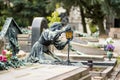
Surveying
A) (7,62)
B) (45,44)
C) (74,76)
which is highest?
(45,44)

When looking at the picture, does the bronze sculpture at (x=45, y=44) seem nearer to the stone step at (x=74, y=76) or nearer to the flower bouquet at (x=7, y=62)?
the flower bouquet at (x=7, y=62)

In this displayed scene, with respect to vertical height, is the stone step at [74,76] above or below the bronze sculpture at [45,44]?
below

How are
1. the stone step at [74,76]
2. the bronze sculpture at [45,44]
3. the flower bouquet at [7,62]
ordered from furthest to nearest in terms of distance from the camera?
the bronze sculpture at [45,44], the flower bouquet at [7,62], the stone step at [74,76]

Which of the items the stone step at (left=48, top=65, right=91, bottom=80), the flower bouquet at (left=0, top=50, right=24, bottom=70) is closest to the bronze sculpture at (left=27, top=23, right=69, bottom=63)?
the flower bouquet at (left=0, top=50, right=24, bottom=70)

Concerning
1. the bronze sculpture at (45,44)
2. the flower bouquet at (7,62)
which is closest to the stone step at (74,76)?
the flower bouquet at (7,62)

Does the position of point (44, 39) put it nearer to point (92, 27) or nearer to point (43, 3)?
point (43, 3)

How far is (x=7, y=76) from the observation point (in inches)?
344

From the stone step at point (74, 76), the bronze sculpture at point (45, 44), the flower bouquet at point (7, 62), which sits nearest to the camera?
the stone step at point (74, 76)

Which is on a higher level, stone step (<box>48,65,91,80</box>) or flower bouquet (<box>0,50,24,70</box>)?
flower bouquet (<box>0,50,24,70</box>)

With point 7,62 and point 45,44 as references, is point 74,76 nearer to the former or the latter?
point 7,62

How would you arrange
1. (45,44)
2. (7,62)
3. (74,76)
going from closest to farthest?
(74,76) → (7,62) → (45,44)

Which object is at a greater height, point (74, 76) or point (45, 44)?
point (45, 44)

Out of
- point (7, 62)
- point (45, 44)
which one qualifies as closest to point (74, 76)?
point (7, 62)

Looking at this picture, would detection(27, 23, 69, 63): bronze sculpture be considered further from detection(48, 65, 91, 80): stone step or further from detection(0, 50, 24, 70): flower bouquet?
detection(48, 65, 91, 80): stone step
